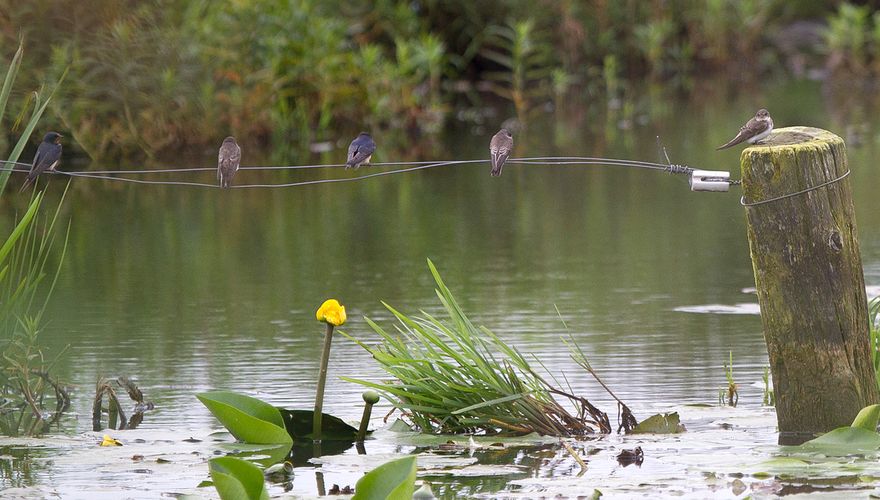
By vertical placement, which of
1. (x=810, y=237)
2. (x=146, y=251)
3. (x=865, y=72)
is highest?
(x=865, y=72)

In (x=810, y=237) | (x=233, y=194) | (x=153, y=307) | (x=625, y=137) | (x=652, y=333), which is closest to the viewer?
(x=810, y=237)

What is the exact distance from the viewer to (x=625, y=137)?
53.0 ft

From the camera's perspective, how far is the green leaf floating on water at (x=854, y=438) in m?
4.52

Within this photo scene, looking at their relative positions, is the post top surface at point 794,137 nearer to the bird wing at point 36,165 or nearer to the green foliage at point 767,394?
the green foliage at point 767,394

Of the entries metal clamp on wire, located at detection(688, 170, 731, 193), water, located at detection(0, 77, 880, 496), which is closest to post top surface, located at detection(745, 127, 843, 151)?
metal clamp on wire, located at detection(688, 170, 731, 193)

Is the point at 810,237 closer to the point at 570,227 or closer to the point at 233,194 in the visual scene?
the point at 570,227

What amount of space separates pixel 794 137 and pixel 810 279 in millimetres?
476

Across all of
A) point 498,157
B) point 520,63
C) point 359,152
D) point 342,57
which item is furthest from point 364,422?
point 520,63

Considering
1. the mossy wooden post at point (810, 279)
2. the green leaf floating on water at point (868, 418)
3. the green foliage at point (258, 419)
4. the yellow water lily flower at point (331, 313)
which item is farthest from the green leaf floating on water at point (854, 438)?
the green foliage at point (258, 419)

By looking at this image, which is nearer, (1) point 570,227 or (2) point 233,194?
(1) point 570,227

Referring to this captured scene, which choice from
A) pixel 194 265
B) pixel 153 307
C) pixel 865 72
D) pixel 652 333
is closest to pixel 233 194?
pixel 194 265

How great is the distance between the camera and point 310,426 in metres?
5.22

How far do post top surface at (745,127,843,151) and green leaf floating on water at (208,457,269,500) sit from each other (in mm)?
1921

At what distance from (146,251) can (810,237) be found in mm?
6484
